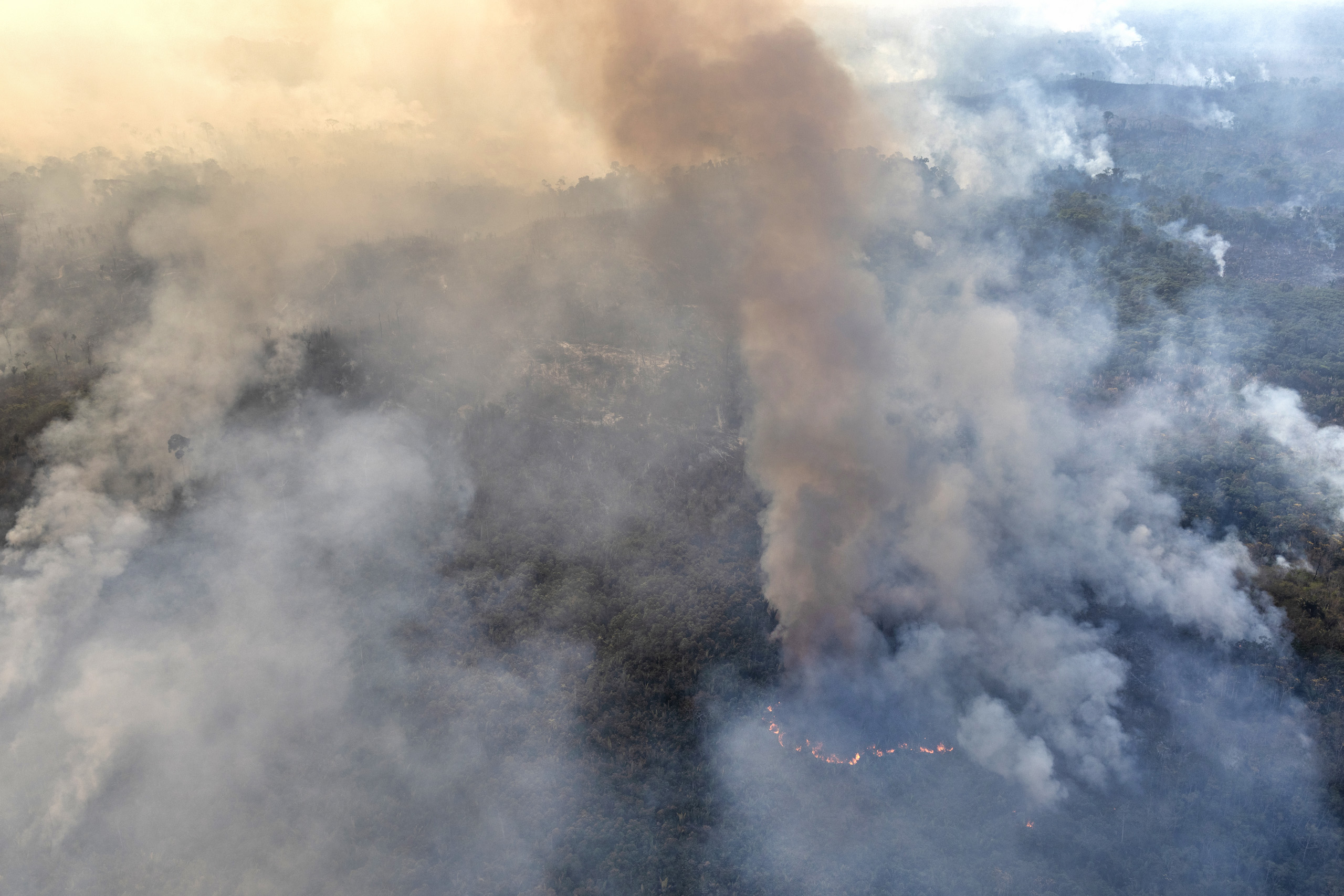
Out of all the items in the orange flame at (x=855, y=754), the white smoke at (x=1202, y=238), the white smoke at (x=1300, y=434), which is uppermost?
the white smoke at (x=1202, y=238)

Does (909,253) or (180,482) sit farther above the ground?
(909,253)

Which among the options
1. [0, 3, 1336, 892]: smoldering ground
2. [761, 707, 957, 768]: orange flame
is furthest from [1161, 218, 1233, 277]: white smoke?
[761, 707, 957, 768]: orange flame

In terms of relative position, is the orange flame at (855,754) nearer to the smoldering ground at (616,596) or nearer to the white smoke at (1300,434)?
the smoldering ground at (616,596)

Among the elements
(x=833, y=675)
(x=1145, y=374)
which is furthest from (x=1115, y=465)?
(x=833, y=675)

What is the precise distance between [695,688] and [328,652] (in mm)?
17712

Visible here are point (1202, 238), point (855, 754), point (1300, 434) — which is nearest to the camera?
point (855, 754)

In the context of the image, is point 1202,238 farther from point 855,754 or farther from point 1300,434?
point 855,754

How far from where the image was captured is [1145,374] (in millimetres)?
59156

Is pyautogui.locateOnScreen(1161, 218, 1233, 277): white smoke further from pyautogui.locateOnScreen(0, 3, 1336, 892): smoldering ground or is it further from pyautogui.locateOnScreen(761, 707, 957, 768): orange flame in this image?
pyautogui.locateOnScreen(761, 707, 957, 768): orange flame

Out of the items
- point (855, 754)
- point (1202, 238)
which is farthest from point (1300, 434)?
point (1202, 238)

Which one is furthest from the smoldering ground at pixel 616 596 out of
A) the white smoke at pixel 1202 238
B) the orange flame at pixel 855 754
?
the white smoke at pixel 1202 238

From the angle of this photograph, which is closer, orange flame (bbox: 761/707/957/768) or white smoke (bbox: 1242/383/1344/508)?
orange flame (bbox: 761/707/957/768)

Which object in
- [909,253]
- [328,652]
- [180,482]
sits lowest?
[328,652]

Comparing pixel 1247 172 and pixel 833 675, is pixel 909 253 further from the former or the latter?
pixel 1247 172
